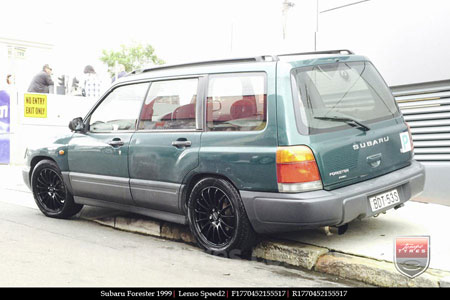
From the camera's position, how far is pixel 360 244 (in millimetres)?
4551

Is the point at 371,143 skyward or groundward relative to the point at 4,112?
groundward

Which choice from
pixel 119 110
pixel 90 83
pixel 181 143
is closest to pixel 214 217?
pixel 181 143

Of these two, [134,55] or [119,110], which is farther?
[134,55]

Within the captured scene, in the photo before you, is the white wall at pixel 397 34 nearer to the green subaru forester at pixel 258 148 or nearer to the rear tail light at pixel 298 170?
the green subaru forester at pixel 258 148

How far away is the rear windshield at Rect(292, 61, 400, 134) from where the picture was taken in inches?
168

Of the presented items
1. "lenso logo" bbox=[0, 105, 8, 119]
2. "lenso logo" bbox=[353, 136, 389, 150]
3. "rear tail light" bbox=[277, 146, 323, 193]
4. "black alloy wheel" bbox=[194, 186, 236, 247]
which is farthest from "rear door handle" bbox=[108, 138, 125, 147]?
"lenso logo" bbox=[0, 105, 8, 119]

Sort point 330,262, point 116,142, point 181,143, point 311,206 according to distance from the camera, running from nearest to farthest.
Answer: point 311,206 < point 330,262 < point 181,143 < point 116,142

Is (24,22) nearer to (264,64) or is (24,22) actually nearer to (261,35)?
(261,35)

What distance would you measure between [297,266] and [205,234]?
91 cm

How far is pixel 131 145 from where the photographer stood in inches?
211

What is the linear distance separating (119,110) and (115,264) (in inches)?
78.1

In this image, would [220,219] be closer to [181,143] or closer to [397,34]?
[181,143]

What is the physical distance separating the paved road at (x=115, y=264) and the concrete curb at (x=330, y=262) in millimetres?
112
